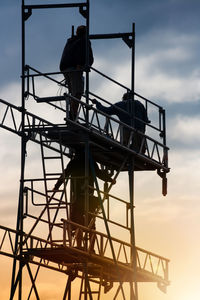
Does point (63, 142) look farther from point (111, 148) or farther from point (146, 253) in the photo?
point (146, 253)

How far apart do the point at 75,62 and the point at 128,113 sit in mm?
3286

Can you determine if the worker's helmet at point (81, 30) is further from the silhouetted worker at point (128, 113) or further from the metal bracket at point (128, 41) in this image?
the metal bracket at point (128, 41)

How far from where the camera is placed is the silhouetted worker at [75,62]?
164ft

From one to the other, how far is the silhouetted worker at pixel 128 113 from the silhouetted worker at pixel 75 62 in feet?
4.10

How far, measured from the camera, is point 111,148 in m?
51.2

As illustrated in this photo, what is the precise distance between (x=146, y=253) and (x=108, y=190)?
2.86m

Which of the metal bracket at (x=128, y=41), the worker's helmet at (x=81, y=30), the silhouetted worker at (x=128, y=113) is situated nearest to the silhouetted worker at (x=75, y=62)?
the worker's helmet at (x=81, y=30)

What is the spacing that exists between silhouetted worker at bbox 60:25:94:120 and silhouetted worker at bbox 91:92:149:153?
1.25 metres

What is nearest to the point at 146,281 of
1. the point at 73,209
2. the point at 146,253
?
the point at 146,253

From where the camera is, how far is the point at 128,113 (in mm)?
52438

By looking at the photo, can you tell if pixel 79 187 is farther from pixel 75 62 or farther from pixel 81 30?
pixel 81 30

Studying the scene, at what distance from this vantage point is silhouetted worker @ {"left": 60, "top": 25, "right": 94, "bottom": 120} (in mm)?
50031

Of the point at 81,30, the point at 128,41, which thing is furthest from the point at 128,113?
the point at 81,30

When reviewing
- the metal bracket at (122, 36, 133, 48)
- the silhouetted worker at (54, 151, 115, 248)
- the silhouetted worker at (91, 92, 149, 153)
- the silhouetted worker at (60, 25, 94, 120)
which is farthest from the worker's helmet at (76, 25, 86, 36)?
the silhouetted worker at (54, 151, 115, 248)
